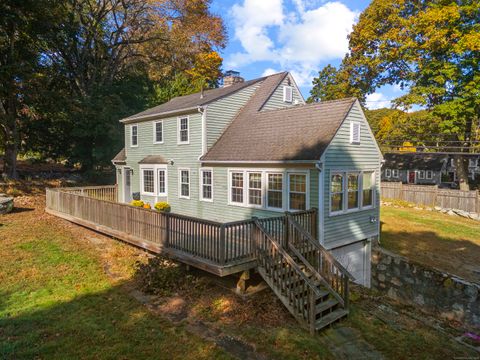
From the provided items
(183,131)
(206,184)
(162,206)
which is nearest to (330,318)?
(206,184)

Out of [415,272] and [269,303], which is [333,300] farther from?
[415,272]

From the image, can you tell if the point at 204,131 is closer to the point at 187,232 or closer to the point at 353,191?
the point at 187,232

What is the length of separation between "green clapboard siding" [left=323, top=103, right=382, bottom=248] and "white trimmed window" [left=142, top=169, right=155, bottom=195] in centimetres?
1042

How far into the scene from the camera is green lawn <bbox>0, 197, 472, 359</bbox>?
6.29 meters

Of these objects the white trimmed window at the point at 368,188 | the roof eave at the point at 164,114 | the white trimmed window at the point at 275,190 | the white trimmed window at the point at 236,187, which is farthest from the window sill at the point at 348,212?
the roof eave at the point at 164,114

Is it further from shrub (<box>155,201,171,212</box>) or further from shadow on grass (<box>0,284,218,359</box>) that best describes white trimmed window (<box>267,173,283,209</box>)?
shrub (<box>155,201,171,212</box>)

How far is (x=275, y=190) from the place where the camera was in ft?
39.3

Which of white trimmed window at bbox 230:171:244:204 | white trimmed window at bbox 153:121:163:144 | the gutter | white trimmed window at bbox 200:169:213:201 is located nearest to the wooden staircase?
white trimmed window at bbox 230:171:244:204

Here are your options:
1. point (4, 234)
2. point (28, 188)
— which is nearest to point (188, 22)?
point (28, 188)

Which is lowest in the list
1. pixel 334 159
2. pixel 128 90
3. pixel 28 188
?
pixel 28 188

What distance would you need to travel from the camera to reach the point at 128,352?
6.10 meters

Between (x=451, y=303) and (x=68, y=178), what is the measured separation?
2747 centimetres

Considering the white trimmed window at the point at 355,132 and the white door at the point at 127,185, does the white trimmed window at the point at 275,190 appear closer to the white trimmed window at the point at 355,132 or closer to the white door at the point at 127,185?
the white trimmed window at the point at 355,132

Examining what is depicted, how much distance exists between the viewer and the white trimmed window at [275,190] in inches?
465
